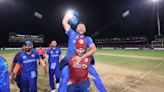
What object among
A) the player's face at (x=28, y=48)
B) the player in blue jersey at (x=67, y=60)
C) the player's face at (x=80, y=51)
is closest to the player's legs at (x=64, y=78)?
the player in blue jersey at (x=67, y=60)

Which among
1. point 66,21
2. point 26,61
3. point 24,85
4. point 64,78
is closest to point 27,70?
point 26,61

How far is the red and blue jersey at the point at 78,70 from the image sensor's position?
3.09 m

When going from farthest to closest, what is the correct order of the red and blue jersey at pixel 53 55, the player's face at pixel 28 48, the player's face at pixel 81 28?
the red and blue jersey at pixel 53 55
the player's face at pixel 28 48
the player's face at pixel 81 28

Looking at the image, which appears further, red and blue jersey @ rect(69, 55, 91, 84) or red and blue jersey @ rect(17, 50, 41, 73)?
red and blue jersey @ rect(17, 50, 41, 73)

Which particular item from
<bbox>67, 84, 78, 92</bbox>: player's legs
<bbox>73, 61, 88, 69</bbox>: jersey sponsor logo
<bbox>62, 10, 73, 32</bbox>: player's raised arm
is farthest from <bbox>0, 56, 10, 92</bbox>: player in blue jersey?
<bbox>62, 10, 73, 32</bbox>: player's raised arm

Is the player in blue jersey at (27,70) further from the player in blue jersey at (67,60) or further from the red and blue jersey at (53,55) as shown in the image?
the red and blue jersey at (53,55)

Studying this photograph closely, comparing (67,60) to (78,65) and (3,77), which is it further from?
(3,77)

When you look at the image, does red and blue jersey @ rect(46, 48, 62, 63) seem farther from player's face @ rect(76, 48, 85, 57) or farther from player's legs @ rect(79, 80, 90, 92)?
player's face @ rect(76, 48, 85, 57)

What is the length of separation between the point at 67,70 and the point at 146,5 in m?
50.0

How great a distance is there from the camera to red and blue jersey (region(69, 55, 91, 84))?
3.09m

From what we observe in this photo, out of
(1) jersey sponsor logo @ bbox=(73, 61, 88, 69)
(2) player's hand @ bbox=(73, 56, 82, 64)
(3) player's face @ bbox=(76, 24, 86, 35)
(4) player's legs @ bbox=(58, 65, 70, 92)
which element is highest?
(3) player's face @ bbox=(76, 24, 86, 35)

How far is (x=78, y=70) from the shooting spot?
10.3 ft

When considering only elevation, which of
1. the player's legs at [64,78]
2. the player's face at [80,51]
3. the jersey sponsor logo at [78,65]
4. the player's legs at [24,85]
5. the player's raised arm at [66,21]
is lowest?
the player's legs at [24,85]

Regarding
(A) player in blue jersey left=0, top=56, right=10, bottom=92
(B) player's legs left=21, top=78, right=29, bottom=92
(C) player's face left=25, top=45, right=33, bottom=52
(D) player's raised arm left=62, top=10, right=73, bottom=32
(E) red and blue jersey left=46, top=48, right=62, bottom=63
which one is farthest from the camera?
(E) red and blue jersey left=46, top=48, right=62, bottom=63
